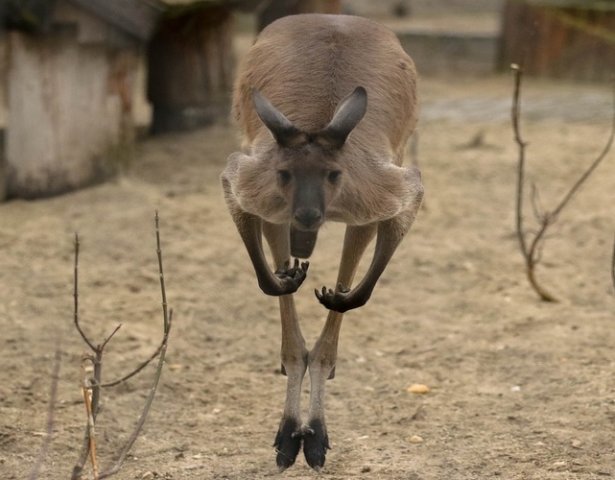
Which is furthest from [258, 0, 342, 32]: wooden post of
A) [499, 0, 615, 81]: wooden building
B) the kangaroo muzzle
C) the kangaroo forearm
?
the kangaroo muzzle

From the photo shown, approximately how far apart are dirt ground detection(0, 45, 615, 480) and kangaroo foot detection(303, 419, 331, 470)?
0.14 m

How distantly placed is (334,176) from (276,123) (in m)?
0.29

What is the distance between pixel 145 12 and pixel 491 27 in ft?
22.9

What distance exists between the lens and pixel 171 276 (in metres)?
6.89

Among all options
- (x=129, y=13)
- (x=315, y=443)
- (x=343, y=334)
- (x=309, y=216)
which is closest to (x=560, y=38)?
(x=129, y=13)

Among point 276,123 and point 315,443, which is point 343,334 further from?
point 276,123

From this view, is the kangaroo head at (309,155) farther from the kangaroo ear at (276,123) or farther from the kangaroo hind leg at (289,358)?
the kangaroo hind leg at (289,358)

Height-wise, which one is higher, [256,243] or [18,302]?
[256,243]

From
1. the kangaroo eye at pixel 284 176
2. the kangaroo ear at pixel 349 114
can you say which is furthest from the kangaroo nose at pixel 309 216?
the kangaroo ear at pixel 349 114

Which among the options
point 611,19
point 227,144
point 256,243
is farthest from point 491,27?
point 256,243

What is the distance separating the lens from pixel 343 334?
6.25 meters

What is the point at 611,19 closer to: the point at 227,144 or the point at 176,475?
the point at 227,144

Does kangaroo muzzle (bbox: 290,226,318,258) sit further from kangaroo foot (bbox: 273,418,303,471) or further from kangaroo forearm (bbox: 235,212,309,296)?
kangaroo foot (bbox: 273,418,303,471)

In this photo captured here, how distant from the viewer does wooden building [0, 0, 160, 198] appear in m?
7.47
